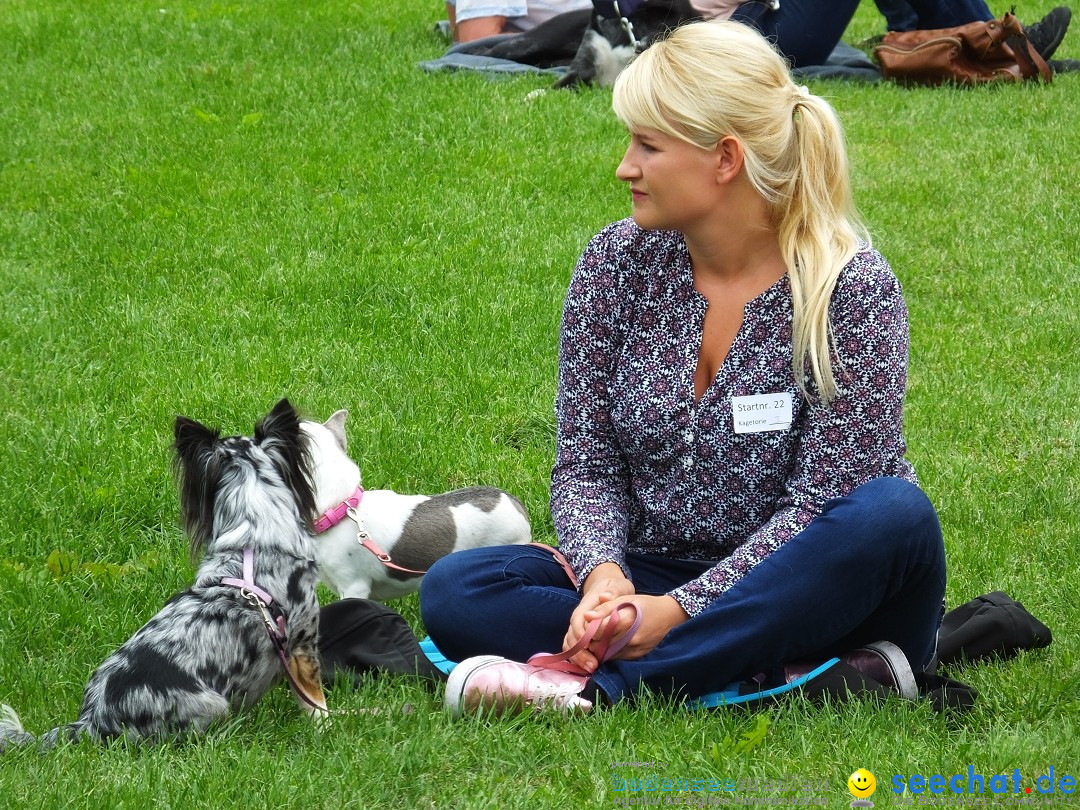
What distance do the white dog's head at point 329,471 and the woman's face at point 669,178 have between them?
4.06 feet

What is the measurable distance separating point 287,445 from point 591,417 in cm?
84

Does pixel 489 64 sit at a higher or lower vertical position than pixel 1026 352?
higher

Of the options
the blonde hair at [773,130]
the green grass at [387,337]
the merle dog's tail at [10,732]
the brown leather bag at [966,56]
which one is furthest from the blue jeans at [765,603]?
the brown leather bag at [966,56]

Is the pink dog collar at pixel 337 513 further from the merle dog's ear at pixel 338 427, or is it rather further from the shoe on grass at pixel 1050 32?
the shoe on grass at pixel 1050 32

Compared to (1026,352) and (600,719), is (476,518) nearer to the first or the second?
(600,719)

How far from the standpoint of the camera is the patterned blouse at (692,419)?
3.00 meters

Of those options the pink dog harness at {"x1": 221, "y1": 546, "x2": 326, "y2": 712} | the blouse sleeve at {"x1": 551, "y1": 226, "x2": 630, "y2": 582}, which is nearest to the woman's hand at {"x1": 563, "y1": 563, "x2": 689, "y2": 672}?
the blouse sleeve at {"x1": 551, "y1": 226, "x2": 630, "y2": 582}

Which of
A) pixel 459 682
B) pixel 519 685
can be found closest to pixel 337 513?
pixel 459 682

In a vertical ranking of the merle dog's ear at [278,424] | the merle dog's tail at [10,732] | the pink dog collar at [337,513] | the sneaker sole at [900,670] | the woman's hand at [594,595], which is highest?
the merle dog's ear at [278,424]

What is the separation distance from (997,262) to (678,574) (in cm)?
410

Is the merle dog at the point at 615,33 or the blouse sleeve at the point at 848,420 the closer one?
the blouse sleeve at the point at 848,420

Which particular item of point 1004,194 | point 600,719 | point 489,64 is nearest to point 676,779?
point 600,719

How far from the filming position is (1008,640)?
3.33m

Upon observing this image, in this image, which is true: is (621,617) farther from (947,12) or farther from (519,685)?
(947,12)
